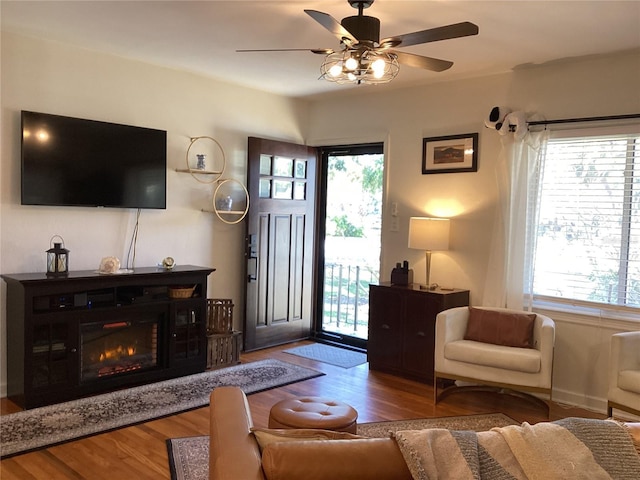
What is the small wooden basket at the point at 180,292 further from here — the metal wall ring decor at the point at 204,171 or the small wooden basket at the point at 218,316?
the metal wall ring decor at the point at 204,171

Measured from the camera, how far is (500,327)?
4.07 m

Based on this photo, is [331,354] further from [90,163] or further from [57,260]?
[90,163]

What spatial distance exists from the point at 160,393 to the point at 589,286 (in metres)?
3.31

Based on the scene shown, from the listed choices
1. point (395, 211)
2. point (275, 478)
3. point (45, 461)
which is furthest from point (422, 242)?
point (275, 478)

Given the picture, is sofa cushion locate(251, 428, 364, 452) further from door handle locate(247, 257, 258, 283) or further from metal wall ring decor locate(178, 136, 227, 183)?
door handle locate(247, 257, 258, 283)

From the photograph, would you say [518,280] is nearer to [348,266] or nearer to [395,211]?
[395,211]

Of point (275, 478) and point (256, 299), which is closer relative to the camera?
point (275, 478)

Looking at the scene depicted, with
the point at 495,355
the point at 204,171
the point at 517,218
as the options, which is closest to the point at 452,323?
the point at 495,355

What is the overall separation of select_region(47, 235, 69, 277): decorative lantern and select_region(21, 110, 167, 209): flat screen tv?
1.17 feet

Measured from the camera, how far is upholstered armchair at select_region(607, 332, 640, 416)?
3.32 metres

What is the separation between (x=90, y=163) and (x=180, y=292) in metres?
1.22

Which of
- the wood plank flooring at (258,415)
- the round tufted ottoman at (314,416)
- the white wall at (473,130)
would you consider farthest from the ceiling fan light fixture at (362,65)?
the wood plank flooring at (258,415)

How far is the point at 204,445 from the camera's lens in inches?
124

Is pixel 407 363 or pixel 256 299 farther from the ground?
pixel 256 299
